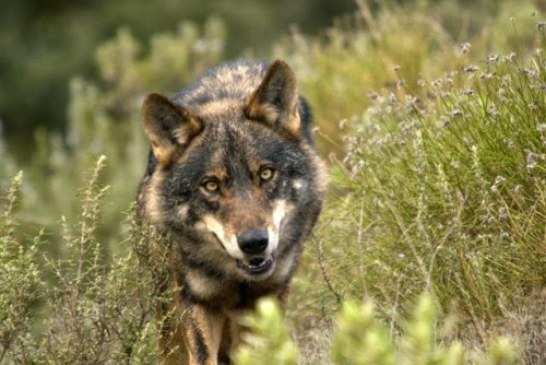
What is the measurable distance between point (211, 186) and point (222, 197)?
10cm

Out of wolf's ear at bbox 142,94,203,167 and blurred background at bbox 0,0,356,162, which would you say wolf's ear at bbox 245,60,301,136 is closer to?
Answer: wolf's ear at bbox 142,94,203,167

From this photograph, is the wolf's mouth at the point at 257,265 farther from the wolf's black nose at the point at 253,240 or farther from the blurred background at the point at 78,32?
the blurred background at the point at 78,32

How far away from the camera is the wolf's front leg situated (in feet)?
20.0

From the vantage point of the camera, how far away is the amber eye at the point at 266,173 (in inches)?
236

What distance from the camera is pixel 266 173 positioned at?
6023mm

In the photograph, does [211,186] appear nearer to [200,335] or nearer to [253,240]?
[253,240]

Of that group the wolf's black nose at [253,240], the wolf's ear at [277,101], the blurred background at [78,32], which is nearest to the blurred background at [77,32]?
the blurred background at [78,32]

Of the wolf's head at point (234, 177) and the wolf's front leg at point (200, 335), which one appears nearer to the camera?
the wolf's head at point (234, 177)

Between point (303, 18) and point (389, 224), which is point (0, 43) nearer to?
point (303, 18)

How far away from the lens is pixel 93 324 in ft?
19.1

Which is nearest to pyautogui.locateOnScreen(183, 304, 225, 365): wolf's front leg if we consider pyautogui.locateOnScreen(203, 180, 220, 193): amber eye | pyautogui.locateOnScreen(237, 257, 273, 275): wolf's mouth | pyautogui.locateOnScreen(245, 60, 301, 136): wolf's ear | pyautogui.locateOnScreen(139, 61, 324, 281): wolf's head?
pyautogui.locateOnScreen(139, 61, 324, 281): wolf's head

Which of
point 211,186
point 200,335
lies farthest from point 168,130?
point 200,335

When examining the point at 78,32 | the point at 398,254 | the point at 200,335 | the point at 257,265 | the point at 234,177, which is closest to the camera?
the point at 257,265

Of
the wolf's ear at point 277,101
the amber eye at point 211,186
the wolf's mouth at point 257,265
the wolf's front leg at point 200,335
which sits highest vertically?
the wolf's ear at point 277,101
